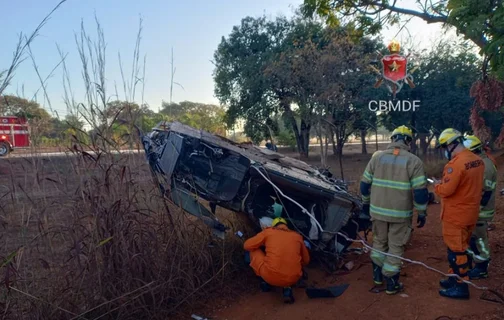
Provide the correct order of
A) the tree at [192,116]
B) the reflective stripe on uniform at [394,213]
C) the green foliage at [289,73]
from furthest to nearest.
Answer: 1. the green foliage at [289,73]
2. the tree at [192,116]
3. the reflective stripe on uniform at [394,213]

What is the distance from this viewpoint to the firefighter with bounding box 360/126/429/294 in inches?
179

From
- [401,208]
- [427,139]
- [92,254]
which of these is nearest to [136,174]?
[92,254]

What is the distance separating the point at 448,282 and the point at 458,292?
11.6 inches

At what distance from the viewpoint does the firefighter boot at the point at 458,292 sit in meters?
4.23

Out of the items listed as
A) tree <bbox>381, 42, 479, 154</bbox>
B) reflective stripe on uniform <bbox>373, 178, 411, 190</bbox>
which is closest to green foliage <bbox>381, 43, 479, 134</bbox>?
tree <bbox>381, 42, 479, 154</bbox>

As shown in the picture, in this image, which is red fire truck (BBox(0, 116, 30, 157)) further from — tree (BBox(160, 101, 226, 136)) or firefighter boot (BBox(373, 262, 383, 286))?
firefighter boot (BBox(373, 262, 383, 286))

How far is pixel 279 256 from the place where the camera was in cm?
448

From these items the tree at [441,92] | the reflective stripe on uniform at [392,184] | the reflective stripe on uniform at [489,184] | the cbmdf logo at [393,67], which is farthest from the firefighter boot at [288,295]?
the tree at [441,92]

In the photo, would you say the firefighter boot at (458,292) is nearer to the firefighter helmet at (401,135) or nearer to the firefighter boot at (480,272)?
the firefighter boot at (480,272)

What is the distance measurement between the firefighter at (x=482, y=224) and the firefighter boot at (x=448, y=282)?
1.22 ft

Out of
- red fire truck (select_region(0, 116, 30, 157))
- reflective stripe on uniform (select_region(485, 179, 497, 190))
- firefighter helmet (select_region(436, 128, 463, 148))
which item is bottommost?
reflective stripe on uniform (select_region(485, 179, 497, 190))

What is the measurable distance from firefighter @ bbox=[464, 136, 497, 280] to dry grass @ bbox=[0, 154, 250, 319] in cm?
305

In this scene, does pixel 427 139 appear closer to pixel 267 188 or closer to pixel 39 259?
pixel 267 188

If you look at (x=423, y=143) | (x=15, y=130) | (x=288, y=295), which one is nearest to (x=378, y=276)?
(x=288, y=295)
